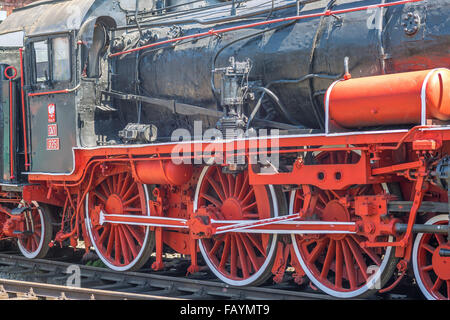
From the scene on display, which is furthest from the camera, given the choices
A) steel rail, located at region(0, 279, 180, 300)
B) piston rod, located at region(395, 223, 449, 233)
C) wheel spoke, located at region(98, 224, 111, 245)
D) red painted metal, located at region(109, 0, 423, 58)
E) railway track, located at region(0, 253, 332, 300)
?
wheel spoke, located at region(98, 224, 111, 245)

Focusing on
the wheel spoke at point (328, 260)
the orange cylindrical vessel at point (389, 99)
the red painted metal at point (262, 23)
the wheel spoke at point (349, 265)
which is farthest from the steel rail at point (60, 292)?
the red painted metal at point (262, 23)

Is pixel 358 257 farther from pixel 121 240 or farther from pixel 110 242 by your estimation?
pixel 110 242

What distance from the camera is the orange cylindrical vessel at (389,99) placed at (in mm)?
5703

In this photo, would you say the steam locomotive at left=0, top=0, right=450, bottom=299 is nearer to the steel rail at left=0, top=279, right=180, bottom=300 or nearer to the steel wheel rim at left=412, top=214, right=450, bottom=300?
the steel wheel rim at left=412, top=214, right=450, bottom=300

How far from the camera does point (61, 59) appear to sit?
905cm

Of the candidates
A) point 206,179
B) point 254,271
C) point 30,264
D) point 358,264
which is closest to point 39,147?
point 30,264

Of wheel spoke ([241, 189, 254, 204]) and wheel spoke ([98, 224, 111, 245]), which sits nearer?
wheel spoke ([241, 189, 254, 204])

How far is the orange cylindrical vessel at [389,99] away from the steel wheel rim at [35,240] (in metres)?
5.54

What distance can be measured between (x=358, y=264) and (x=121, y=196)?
3538 mm

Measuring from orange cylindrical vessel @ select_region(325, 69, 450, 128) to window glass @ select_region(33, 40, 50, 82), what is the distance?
4550mm

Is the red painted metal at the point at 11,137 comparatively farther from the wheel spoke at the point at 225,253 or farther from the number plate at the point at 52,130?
the wheel spoke at the point at 225,253

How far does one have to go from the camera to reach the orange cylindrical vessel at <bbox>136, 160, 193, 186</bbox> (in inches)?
316

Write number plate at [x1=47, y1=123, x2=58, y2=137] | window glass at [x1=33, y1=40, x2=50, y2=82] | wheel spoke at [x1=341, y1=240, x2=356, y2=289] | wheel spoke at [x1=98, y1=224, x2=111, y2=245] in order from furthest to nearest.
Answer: wheel spoke at [x1=98, y1=224, x2=111, y2=245] → window glass at [x1=33, y1=40, x2=50, y2=82] → number plate at [x1=47, y1=123, x2=58, y2=137] → wheel spoke at [x1=341, y1=240, x2=356, y2=289]

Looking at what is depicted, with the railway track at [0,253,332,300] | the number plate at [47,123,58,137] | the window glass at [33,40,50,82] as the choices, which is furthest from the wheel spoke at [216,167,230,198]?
the window glass at [33,40,50,82]
